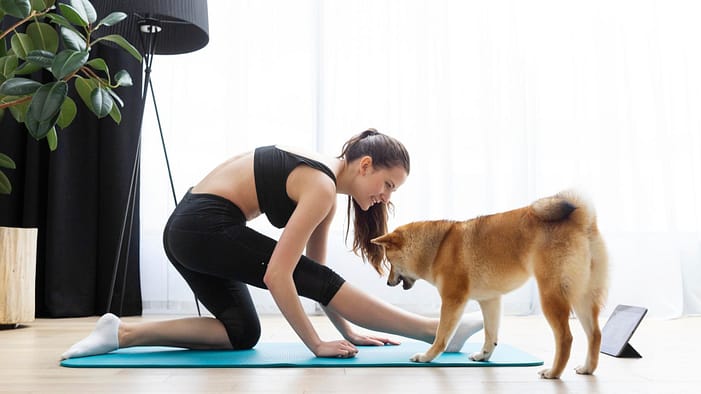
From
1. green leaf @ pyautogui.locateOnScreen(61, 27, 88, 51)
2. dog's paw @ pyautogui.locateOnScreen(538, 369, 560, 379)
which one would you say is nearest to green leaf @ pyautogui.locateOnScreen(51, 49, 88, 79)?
green leaf @ pyautogui.locateOnScreen(61, 27, 88, 51)

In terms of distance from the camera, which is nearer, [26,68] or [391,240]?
[391,240]

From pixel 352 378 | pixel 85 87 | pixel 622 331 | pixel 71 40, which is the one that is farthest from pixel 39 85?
pixel 622 331

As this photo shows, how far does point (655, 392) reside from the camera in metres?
1.69

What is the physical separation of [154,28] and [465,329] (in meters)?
1.95

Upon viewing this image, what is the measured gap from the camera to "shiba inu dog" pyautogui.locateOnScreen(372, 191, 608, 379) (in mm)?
1790

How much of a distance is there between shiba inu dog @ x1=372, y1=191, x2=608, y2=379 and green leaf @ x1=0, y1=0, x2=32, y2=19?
1.35 metres

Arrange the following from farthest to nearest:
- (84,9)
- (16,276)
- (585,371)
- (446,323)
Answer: (16,276) → (84,9) → (446,323) → (585,371)

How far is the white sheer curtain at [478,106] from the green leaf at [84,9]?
4.95 feet

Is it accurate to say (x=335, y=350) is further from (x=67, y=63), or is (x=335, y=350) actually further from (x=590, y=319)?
(x=67, y=63)

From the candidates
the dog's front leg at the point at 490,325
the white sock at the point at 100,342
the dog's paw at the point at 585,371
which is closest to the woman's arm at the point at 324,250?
the dog's front leg at the point at 490,325

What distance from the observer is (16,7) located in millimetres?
2189

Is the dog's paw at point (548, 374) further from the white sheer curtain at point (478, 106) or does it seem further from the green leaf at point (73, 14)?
the white sheer curtain at point (478, 106)

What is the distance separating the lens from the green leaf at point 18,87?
86.8 inches

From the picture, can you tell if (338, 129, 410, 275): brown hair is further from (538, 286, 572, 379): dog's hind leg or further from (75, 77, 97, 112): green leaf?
(75, 77, 97, 112): green leaf
